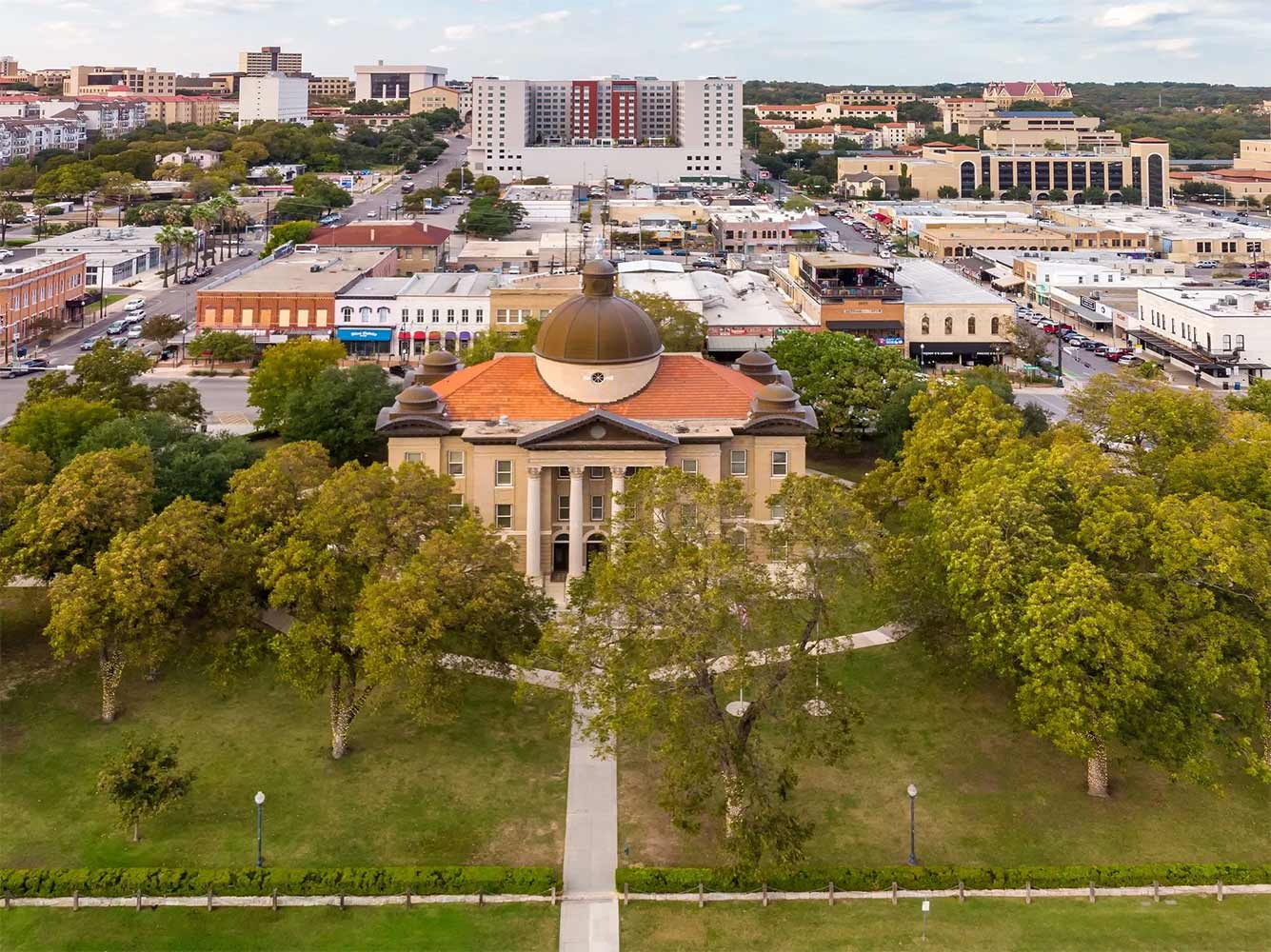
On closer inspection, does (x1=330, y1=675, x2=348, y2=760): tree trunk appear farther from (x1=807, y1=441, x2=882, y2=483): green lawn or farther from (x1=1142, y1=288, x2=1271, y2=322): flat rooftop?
(x1=1142, y1=288, x2=1271, y2=322): flat rooftop

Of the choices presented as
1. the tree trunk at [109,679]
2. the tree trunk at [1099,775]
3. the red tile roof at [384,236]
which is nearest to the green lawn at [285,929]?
the tree trunk at [109,679]

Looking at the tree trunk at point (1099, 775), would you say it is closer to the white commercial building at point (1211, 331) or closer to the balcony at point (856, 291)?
the white commercial building at point (1211, 331)

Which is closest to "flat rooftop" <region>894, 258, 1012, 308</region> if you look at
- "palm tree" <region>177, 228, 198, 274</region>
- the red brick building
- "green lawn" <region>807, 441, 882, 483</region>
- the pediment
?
"green lawn" <region>807, 441, 882, 483</region>

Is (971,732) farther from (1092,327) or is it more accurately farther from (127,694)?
(1092,327)

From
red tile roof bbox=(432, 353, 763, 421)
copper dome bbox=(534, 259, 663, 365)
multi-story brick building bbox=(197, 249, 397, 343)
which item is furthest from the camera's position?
multi-story brick building bbox=(197, 249, 397, 343)

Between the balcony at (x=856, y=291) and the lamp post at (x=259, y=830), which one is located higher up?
the balcony at (x=856, y=291)

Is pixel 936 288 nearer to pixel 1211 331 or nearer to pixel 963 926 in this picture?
pixel 1211 331

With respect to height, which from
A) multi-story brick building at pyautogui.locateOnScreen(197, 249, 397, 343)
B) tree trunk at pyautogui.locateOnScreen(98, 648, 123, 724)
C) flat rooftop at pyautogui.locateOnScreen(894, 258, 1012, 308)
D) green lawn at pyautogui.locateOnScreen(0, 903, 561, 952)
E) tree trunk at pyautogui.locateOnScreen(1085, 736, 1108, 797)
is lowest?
green lawn at pyautogui.locateOnScreen(0, 903, 561, 952)
